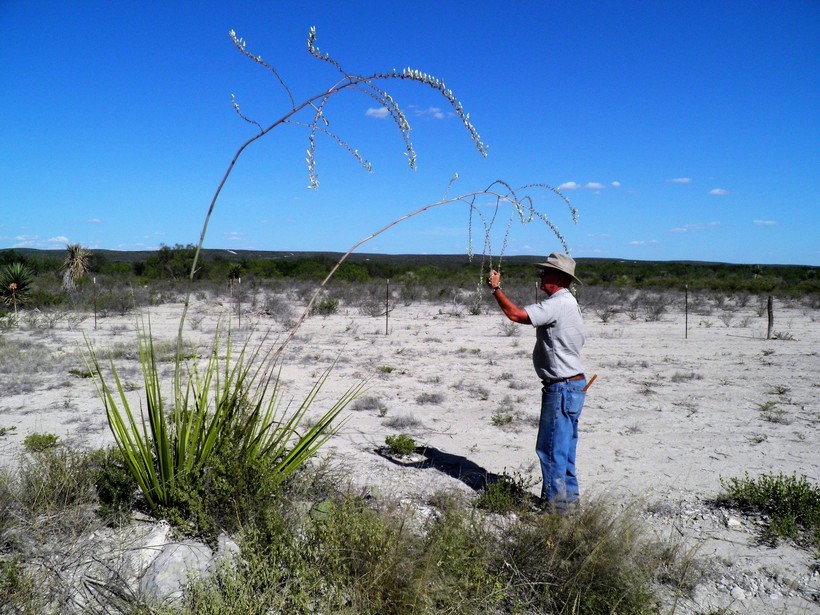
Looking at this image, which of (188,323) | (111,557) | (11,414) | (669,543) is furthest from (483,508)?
(188,323)


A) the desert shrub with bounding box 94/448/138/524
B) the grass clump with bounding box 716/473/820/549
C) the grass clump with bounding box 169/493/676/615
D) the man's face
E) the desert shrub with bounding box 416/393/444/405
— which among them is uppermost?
the man's face

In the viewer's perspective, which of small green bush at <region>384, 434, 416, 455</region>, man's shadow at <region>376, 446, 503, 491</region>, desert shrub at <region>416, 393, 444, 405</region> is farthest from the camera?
desert shrub at <region>416, 393, 444, 405</region>

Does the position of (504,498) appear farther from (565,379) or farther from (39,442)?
(39,442)

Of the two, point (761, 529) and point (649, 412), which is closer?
point (761, 529)

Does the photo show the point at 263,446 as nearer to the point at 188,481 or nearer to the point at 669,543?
the point at 188,481

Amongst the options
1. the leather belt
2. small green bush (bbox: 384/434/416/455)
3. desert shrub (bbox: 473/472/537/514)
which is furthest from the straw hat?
small green bush (bbox: 384/434/416/455)

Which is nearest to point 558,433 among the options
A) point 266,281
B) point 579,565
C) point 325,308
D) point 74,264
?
point 579,565

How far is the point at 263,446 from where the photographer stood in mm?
3984

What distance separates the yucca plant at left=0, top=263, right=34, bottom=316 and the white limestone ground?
96cm

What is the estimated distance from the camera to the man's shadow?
17.9ft

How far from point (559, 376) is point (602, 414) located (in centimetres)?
444

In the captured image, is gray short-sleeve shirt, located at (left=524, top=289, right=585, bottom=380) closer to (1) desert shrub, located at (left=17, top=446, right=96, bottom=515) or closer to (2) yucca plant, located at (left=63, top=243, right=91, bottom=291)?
(1) desert shrub, located at (left=17, top=446, right=96, bottom=515)

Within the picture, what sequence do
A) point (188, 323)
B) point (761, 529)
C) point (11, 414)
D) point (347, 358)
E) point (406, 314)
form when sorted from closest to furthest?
point (761, 529) → point (11, 414) → point (347, 358) → point (188, 323) → point (406, 314)

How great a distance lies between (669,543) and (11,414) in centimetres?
766
